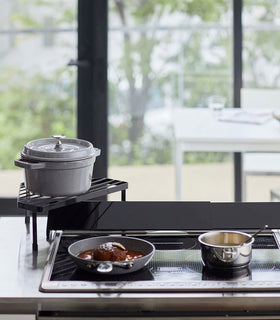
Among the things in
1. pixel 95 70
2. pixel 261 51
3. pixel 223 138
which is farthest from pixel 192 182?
pixel 223 138

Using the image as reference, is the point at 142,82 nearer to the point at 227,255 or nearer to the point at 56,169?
the point at 56,169

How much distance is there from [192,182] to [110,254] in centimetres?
314

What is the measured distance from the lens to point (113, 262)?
154 centimetres

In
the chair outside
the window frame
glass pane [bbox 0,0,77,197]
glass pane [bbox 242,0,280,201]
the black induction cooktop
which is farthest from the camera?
glass pane [bbox 242,0,280,201]

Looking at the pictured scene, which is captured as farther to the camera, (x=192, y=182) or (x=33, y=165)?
(x=192, y=182)

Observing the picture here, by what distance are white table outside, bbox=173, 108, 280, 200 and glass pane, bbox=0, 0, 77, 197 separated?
0.76 m

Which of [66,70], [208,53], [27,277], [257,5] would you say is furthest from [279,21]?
[27,277]

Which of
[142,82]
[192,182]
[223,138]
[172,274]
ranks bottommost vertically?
[192,182]

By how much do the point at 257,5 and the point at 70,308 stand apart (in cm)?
305

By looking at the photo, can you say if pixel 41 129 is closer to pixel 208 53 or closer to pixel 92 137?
pixel 92 137

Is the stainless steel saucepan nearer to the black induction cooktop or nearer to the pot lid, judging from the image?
the black induction cooktop

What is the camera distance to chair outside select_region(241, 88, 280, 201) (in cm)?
369

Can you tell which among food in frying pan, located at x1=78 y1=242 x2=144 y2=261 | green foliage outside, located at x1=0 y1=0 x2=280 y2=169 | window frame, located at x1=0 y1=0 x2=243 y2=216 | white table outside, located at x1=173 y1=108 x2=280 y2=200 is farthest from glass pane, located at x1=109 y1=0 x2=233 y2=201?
food in frying pan, located at x1=78 y1=242 x2=144 y2=261

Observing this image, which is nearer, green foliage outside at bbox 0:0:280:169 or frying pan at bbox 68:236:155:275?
frying pan at bbox 68:236:155:275
